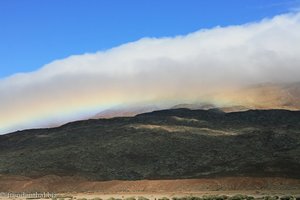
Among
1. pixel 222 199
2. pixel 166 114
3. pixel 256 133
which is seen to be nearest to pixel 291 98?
pixel 166 114

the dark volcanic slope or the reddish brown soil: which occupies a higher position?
the dark volcanic slope

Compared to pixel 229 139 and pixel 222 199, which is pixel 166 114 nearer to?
pixel 229 139

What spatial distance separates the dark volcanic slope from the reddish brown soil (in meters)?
7.46

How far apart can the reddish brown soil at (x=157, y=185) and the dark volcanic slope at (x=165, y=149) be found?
7.46 m

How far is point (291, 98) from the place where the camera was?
627ft

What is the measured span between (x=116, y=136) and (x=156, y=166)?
63.0 feet

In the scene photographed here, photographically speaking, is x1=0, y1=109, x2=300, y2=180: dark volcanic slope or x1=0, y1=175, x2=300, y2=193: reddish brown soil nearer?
x1=0, y1=175, x2=300, y2=193: reddish brown soil

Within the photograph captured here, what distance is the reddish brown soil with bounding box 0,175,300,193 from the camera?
2638 inches

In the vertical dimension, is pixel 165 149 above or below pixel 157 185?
above

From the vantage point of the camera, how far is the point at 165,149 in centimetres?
9569

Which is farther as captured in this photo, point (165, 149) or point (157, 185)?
point (165, 149)

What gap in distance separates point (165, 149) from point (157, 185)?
85.3 feet

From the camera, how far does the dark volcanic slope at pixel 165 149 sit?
3366 inches

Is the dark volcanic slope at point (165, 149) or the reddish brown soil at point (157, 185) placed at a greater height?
the dark volcanic slope at point (165, 149)
